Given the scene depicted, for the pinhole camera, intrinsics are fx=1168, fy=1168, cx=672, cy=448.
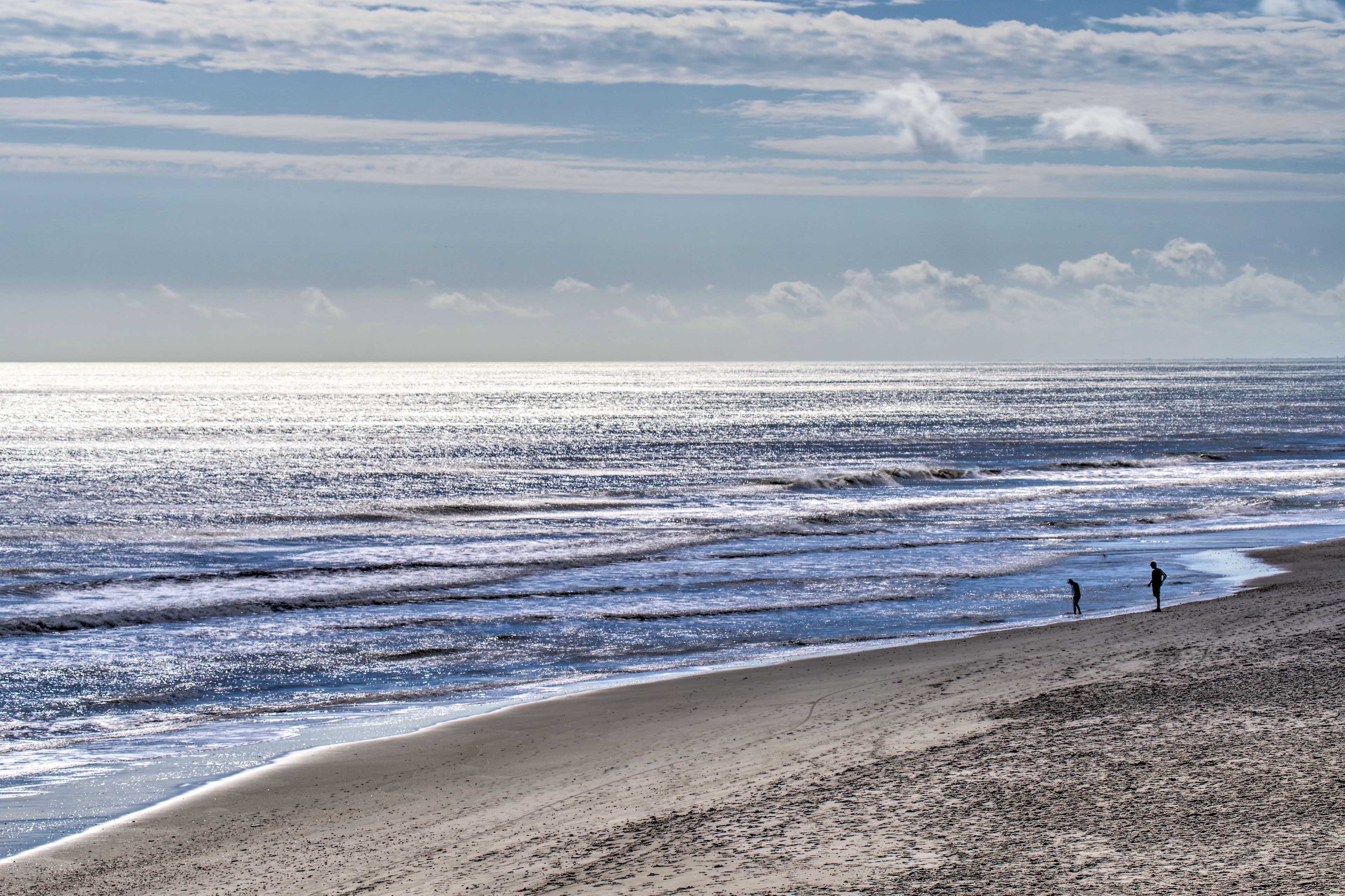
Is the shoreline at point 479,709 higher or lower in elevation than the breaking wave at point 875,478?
higher

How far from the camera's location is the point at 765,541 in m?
43.8

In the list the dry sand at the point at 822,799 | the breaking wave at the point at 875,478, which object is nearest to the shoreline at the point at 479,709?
the dry sand at the point at 822,799

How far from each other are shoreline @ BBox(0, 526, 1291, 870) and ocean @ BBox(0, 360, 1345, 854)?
0.45 feet

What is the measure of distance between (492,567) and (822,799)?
26.5 metres

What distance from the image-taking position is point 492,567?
37.9 metres

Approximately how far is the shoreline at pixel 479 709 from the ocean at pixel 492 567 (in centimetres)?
14

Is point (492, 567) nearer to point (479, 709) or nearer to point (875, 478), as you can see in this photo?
point (479, 709)

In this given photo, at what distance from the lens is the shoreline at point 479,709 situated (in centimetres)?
1422

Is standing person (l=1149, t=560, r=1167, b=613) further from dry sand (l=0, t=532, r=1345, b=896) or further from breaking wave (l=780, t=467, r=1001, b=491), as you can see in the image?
breaking wave (l=780, t=467, r=1001, b=491)

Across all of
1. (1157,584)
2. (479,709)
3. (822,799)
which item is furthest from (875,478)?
(822,799)

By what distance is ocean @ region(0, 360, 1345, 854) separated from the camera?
64.2 feet

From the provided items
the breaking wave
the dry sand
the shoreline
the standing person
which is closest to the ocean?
the shoreline

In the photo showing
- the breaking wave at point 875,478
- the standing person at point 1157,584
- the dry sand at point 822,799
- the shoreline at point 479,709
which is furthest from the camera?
the breaking wave at point 875,478

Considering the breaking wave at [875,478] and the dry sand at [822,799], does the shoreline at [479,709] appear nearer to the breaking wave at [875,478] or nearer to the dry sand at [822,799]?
the dry sand at [822,799]
